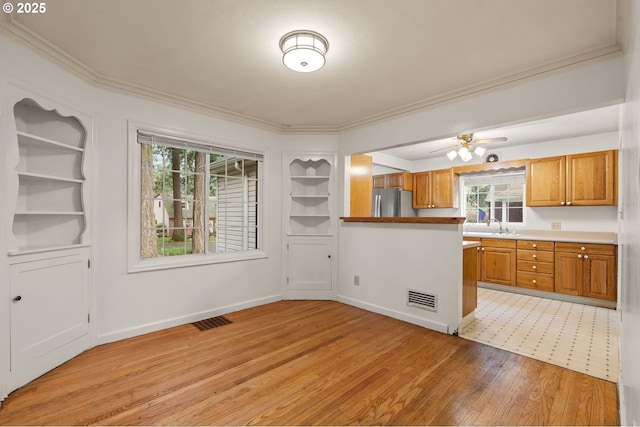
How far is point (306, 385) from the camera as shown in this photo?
2.12 metres

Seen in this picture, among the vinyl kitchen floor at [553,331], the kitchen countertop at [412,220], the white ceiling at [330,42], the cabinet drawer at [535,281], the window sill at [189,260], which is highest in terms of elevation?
the white ceiling at [330,42]

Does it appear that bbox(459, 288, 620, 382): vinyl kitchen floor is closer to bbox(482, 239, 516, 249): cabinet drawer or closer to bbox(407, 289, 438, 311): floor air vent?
bbox(407, 289, 438, 311): floor air vent

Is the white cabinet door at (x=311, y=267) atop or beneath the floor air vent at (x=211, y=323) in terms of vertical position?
atop

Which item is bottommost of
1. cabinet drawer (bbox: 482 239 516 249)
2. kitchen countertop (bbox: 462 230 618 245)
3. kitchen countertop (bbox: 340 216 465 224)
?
cabinet drawer (bbox: 482 239 516 249)

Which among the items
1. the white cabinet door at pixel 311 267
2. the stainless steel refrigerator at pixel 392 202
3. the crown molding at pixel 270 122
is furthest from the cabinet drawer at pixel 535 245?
the white cabinet door at pixel 311 267

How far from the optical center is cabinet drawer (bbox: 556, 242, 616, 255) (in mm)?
3955

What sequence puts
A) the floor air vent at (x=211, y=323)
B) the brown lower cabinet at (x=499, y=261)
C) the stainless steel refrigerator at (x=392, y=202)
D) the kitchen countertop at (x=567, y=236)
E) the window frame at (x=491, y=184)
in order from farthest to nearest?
the stainless steel refrigerator at (x=392, y=202) < the window frame at (x=491, y=184) < the brown lower cabinet at (x=499, y=261) < the kitchen countertop at (x=567, y=236) < the floor air vent at (x=211, y=323)

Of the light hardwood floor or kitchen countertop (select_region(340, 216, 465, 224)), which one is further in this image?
kitchen countertop (select_region(340, 216, 465, 224))

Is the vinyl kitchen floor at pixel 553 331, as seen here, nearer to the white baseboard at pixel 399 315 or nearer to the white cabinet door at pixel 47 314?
the white baseboard at pixel 399 315

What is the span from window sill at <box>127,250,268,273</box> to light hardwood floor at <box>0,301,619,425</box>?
2.26ft

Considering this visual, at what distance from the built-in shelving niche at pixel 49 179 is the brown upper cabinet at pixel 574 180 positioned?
6.18 m

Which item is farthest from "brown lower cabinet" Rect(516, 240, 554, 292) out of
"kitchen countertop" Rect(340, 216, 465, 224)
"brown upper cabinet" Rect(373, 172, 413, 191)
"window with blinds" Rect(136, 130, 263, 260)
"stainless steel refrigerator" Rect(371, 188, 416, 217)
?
"window with blinds" Rect(136, 130, 263, 260)

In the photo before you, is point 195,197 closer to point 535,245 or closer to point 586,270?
point 535,245

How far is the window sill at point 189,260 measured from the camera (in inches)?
120
